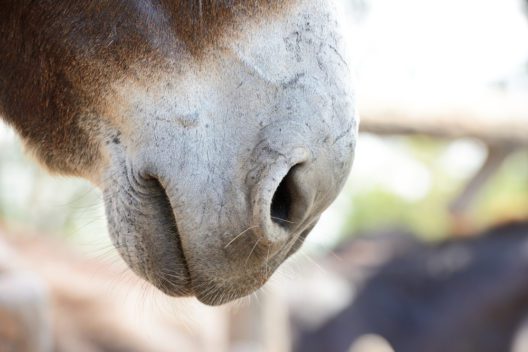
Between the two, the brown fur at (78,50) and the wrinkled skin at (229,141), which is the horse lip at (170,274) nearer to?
the wrinkled skin at (229,141)

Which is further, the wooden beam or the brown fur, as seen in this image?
the wooden beam

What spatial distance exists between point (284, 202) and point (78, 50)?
0.50 metres

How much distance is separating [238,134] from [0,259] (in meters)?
1.56

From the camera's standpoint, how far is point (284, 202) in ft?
4.54

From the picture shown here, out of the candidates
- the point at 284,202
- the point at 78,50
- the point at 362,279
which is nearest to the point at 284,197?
the point at 284,202

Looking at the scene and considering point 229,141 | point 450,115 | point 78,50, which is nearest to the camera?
point 229,141

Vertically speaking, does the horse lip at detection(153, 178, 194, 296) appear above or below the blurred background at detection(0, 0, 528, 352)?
above

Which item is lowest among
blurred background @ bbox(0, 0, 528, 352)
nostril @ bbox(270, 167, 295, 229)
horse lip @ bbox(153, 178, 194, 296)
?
blurred background @ bbox(0, 0, 528, 352)

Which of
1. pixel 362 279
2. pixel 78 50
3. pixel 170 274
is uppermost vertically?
pixel 78 50

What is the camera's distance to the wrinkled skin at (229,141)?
1.36m

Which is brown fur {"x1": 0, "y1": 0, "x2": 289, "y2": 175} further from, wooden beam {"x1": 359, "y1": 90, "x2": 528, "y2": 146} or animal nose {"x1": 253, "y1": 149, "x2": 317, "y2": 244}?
wooden beam {"x1": 359, "y1": 90, "x2": 528, "y2": 146}

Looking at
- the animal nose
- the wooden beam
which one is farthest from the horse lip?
the wooden beam

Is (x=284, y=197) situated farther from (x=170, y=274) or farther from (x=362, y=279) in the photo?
(x=362, y=279)

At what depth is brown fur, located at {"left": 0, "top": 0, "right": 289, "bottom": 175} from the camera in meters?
1.41
